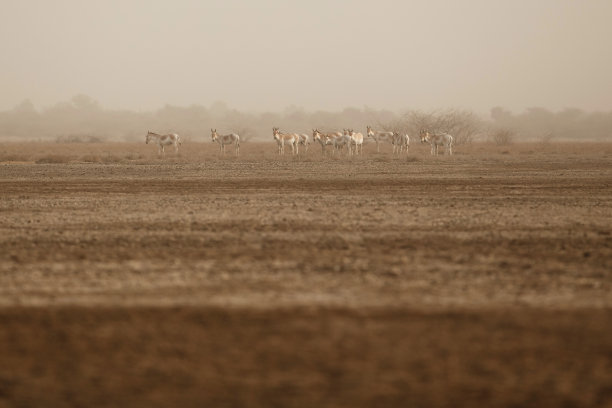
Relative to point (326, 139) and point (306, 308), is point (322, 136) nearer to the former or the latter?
point (326, 139)

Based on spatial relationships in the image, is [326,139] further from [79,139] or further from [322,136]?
[79,139]

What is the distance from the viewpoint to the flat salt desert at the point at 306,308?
574 cm

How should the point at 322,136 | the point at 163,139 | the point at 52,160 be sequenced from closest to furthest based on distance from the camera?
the point at 52,160
the point at 322,136
the point at 163,139

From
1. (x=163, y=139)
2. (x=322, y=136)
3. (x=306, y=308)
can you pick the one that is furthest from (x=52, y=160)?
(x=306, y=308)

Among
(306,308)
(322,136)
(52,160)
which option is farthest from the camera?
(322,136)

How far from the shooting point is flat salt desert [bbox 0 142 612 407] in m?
5.74

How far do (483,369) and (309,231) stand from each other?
7.90m

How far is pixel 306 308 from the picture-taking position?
7.80 metres

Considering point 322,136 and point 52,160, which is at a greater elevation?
point 322,136

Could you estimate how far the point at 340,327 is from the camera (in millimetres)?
7117

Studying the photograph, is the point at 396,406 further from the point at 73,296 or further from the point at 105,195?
the point at 105,195

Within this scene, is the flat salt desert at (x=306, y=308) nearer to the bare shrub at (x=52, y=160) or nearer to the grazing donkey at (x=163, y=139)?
the bare shrub at (x=52, y=160)

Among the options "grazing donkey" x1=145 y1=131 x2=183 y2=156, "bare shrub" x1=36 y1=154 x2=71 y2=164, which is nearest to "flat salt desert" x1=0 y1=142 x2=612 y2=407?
"bare shrub" x1=36 y1=154 x2=71 y2=164

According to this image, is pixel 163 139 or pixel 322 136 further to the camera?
pixel 163 139
